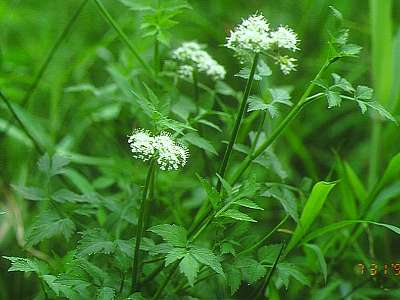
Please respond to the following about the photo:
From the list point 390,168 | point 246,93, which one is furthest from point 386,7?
point 246,93

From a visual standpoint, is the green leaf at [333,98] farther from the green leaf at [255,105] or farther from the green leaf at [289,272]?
the green leaf at [289,272]

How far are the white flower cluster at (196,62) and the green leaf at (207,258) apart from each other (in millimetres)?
643

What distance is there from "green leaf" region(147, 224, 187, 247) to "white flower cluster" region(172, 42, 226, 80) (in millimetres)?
601

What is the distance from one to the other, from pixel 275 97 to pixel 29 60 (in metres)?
1.33

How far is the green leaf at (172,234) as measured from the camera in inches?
51.3

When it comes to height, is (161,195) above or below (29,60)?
below

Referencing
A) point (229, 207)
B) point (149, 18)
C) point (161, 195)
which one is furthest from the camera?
point (161, 195)

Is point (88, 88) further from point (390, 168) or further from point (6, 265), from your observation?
point (390, 168)

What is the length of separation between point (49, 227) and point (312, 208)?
0.63 meters

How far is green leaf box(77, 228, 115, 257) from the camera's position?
1.40 m

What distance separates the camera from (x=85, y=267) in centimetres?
137

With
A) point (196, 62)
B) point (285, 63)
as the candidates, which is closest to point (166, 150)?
point (285, 63)

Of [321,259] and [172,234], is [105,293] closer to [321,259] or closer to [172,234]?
[172,234]
